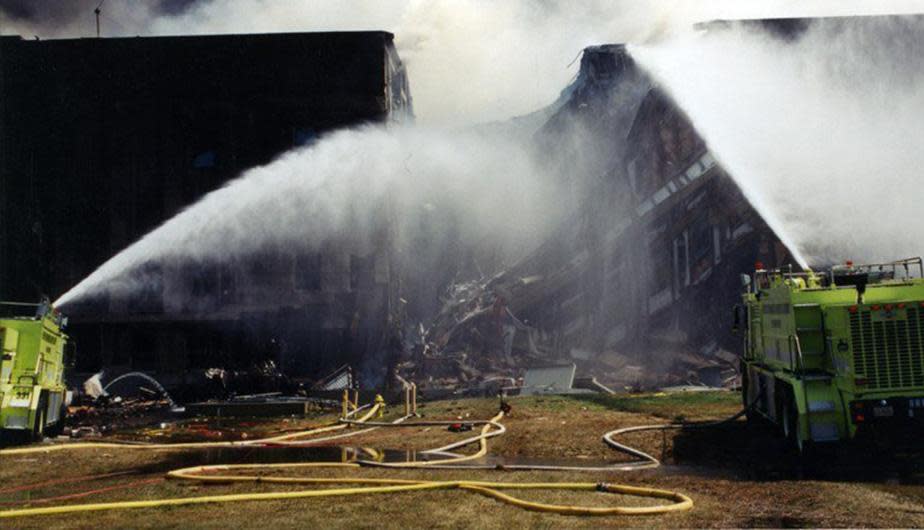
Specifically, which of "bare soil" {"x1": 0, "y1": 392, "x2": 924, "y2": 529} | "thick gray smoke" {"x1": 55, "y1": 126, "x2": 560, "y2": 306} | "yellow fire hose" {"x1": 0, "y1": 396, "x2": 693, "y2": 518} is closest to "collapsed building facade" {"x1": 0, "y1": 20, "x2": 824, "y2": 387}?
"thick gray smoke" {"x1": 55, "y1": 126, "x2": 560, "y2": 306}

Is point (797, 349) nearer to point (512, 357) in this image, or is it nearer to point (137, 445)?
point (137, 445)

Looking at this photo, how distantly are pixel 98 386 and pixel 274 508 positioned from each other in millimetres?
21849

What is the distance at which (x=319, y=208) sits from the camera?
32.9 m

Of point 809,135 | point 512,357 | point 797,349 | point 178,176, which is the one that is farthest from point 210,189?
point 797,349

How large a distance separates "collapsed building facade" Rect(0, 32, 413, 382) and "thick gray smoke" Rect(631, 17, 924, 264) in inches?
500

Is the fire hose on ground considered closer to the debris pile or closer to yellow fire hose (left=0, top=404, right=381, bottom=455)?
yellow fire hose (left=0, top=404, right=381, bottom=455)

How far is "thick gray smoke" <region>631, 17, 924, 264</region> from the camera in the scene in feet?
94.6

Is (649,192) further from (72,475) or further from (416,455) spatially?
(72,475)

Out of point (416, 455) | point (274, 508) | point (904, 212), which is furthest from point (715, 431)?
Answer: point (904, 212)

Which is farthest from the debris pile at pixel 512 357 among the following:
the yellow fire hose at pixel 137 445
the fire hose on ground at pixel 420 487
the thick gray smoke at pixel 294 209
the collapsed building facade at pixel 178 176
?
the fire hose on ground at pixel 420 487

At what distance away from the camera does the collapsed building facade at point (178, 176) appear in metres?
33.2

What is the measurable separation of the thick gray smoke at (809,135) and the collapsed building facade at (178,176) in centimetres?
1269

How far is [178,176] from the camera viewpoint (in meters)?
33.7

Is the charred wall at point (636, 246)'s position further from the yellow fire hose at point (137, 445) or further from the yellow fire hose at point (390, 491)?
the yellow fire hose at point (390, 491)
